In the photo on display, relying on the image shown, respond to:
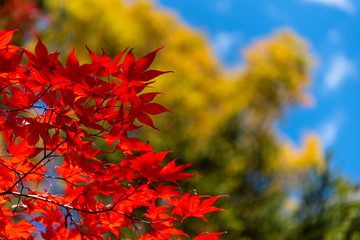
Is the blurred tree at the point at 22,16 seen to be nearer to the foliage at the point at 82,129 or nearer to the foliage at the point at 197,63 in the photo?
the foliage at the point at 197,63

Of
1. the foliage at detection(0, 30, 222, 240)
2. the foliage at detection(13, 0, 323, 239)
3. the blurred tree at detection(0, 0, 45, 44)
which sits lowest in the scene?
the foliage at detection(0, 30, 222, 240)

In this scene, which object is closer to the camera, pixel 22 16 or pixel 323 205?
pixel 323 205

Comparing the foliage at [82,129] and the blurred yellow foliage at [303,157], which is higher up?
Answer: the blurred yellow foliage at [303,157]

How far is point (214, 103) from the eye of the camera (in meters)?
19.0

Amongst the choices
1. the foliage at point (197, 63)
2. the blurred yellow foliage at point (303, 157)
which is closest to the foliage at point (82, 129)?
the foliage at point (197, 63)

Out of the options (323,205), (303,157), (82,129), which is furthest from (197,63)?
(82,129)

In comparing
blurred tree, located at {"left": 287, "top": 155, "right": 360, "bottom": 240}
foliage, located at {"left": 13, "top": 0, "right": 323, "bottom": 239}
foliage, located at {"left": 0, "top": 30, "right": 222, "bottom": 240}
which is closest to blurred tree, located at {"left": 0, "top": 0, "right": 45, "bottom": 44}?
foliage, located at {"left": 13, "top": 0, "right": 323, "bottom": 239}

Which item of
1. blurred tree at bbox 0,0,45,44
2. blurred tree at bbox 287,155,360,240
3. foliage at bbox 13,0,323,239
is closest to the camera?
blurred tree at bbox 287,155,360,240

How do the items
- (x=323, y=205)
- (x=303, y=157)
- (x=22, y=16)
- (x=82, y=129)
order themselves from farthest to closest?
(x=303, y=157)
(x=22, y=16)
(x=323, y=205)
(x=82, y=129)

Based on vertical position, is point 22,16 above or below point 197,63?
below

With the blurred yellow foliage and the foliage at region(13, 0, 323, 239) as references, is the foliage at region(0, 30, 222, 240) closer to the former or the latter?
the foliage at region(13, 0, 323, 239)

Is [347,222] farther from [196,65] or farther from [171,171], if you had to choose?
[196,65]

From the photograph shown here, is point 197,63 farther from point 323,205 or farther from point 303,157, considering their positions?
point 323,205

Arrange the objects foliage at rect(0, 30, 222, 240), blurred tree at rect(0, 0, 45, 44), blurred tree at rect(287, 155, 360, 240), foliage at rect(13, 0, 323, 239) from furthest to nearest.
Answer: foliage at rect(13, 0, 323, 239) < blurred tree at rect(0, 0, 45, 44) < blurred tree at rect(287, 155, 360, 240) < foliage at rect(0, 30, 222, 240)
